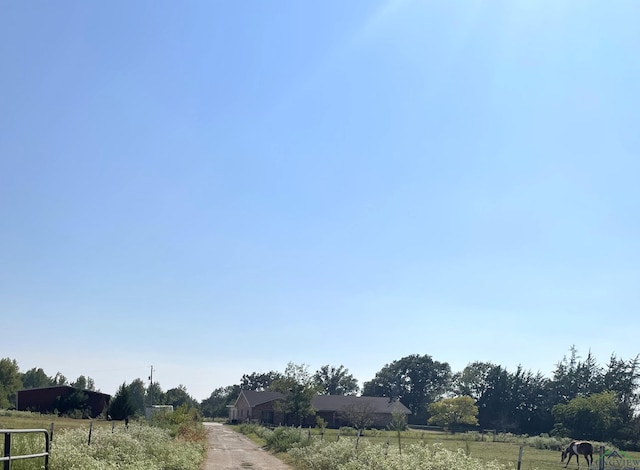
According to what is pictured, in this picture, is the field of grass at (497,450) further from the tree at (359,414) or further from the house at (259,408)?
the house at (259,408)

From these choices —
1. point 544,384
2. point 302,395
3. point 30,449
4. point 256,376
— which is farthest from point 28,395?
point 256,376

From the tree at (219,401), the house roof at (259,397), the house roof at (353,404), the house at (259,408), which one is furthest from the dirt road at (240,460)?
the tree at (219,401)

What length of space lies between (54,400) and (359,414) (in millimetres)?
36229

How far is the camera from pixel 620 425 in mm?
57906

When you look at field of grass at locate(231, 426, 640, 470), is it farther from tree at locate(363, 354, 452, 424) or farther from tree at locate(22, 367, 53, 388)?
tree at locate(22, 367, 53, 388)

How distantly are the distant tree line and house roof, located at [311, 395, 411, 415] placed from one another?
2.01m

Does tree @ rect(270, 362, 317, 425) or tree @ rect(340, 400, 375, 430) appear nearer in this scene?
tree @ rect(270, 362, 317, 425)

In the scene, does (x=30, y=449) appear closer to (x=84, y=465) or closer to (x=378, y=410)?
(x=84, y=465)

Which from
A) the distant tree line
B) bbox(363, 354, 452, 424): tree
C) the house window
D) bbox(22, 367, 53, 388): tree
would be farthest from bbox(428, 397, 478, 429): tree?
bbox(22, 367, 53, 388): tree

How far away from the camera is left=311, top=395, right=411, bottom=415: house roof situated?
239ft

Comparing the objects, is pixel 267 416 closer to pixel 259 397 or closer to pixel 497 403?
pixel 259 397

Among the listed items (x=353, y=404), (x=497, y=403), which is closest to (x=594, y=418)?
(x=353, y=404)

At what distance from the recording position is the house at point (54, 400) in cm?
6225

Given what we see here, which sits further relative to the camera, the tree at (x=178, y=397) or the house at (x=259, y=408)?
the tree at (x=178, y=397)
